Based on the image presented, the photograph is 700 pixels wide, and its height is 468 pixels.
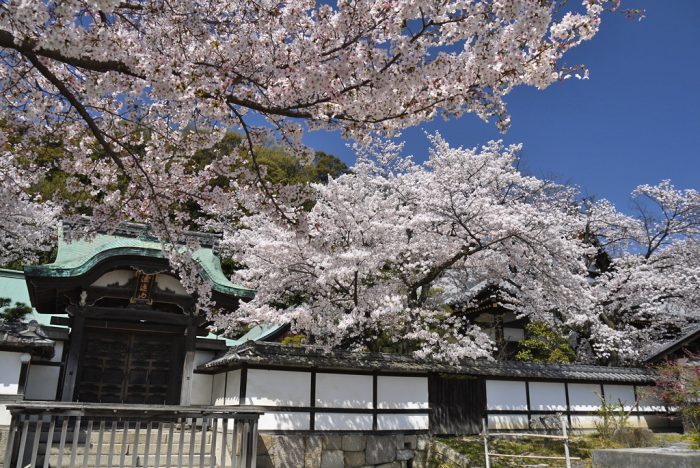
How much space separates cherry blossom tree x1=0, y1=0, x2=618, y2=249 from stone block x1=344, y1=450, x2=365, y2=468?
5.94 m

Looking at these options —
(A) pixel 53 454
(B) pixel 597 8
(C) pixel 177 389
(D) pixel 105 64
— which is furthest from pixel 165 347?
(B) pixel 597 8

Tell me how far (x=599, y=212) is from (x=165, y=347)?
17.8 meters

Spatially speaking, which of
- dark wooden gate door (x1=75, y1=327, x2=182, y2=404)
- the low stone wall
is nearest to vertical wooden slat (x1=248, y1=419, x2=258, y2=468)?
the low stone wall

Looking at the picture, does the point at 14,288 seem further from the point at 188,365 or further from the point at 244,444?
the point at 244,444

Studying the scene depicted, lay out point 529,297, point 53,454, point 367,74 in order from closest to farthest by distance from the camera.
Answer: point 367,74, point 53,454, point 529,297

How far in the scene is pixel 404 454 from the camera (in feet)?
36.8

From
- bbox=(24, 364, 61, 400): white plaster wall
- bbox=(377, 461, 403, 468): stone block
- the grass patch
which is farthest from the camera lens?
bbox=(24, 364, 61, 400): white plaster wall

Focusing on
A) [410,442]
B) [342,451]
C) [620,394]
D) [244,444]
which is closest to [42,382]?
[244,444]

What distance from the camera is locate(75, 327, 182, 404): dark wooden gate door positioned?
38.5 feet

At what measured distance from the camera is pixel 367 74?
554 cm

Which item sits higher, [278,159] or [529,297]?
[278,159]

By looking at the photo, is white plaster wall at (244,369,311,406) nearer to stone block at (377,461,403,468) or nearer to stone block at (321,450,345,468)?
stone block at (321,450,345,468)

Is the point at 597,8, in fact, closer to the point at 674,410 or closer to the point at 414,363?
the point at 414,363

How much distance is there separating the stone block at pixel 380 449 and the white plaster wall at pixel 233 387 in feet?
9.66
